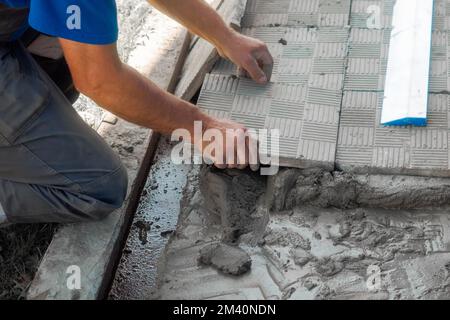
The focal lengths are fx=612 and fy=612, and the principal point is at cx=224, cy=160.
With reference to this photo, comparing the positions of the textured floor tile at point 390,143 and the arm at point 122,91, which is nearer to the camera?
the arm at point 122,91

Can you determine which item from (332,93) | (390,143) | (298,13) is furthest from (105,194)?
(298,13)

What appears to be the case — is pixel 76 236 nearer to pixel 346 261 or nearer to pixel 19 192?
pixel 19 192

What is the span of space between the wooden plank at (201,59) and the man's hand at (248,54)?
0.23m

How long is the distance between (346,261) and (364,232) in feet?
0.66

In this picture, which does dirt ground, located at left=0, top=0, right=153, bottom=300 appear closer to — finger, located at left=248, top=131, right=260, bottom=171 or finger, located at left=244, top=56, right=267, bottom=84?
finger, located at left=248, top=131, right=260, bottom=171

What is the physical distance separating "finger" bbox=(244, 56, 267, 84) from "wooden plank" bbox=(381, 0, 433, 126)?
0.70 m

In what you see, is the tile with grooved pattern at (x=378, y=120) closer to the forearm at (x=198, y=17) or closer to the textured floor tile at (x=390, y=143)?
the textured floor tile at (x=390, y=143)

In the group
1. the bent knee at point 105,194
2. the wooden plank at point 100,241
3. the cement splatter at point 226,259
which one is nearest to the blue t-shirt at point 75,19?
the bent knee at point 105,194

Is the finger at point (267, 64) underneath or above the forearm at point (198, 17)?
underneath

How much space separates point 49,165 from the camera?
9.82ft

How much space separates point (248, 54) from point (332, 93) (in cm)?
53

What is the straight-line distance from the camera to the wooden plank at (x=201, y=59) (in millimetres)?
3722

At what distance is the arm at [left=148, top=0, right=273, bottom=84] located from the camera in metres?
3.40
